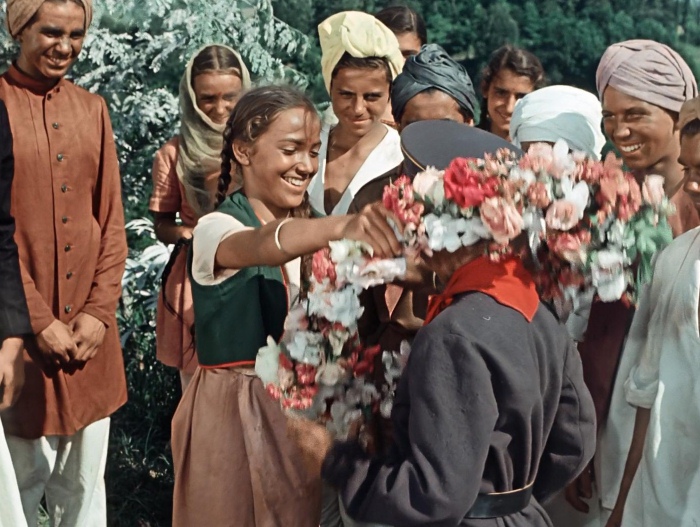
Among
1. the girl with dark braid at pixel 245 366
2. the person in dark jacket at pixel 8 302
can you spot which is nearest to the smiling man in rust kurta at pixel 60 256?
the person in dark jacket at pixel 8 302

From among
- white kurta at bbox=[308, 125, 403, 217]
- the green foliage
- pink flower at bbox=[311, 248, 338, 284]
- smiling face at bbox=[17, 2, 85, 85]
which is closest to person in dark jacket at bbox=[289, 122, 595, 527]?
pink flower at bbox=[311, 248, 338, 284]

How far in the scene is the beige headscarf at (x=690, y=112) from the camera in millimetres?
3324

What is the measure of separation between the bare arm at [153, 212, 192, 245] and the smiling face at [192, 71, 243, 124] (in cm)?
49

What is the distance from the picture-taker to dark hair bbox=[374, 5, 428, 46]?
5.70 metres

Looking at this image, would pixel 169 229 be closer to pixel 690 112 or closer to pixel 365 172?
pixel 365 172

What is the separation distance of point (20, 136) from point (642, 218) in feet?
8.21

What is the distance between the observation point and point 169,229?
199 inches

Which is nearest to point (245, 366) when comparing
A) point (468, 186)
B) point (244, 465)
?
point (244, 465)

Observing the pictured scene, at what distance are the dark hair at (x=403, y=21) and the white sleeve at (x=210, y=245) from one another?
2.75m

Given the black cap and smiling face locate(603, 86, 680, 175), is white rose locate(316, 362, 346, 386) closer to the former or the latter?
the black cap

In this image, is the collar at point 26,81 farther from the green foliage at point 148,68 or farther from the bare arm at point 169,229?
the green foliage at point 148,68

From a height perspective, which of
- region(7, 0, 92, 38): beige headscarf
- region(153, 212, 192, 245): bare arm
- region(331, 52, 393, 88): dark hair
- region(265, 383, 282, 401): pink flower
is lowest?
region(153, 212, 192, 245): bare arm

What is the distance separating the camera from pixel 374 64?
4.53 m

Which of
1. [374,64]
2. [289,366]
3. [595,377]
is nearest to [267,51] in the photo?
[374,64]
